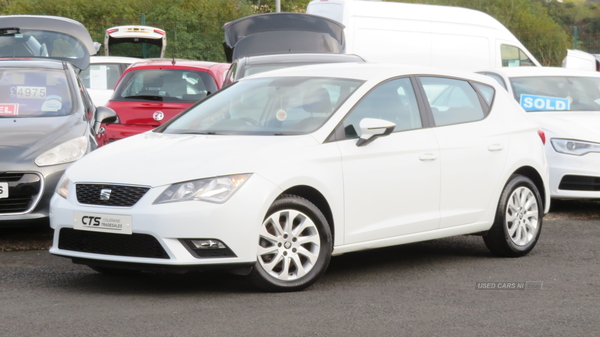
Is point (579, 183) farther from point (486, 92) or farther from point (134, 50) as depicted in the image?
point (134, 50)

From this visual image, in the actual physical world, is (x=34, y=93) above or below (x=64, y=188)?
above

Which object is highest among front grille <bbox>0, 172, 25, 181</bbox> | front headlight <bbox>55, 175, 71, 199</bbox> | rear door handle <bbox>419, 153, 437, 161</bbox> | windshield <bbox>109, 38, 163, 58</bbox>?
rear door handle <bbox>419, 153, 437, 161</bbox>

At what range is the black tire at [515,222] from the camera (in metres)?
7.41

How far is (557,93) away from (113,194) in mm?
6939

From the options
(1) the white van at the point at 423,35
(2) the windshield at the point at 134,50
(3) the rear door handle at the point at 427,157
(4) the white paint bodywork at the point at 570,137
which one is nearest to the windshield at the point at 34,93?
(3) the rear door handle at the point at 427,157

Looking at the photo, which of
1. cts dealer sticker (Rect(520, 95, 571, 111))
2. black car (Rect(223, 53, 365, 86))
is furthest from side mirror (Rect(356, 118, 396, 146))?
cts dealer sticker (Rect(520, 95, 571, 111))

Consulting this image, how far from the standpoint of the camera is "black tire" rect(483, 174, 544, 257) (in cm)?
741

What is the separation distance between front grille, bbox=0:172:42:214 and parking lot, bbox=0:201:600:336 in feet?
1.23

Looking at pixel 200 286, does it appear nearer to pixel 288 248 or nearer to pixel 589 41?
pixel 288 248

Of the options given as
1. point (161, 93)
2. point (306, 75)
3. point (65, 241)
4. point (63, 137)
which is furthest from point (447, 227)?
point (161, 93)

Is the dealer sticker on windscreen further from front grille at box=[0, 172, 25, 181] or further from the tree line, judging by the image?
the tree line

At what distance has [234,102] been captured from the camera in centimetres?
697

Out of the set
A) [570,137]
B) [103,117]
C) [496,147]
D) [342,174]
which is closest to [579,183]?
[570,137]

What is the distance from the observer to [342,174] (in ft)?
20.3
